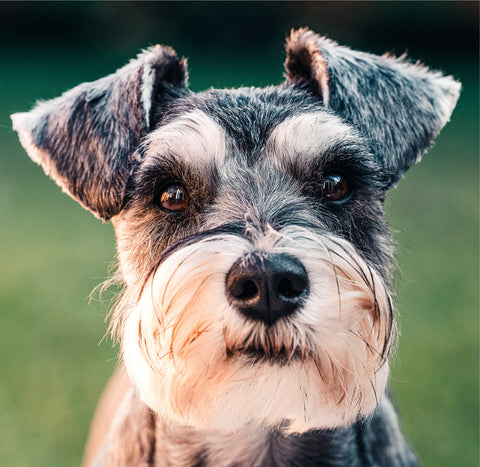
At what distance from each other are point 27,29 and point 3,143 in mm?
1489

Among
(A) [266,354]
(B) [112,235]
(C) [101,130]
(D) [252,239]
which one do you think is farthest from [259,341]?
(B) [112,235]

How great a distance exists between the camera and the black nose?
1.74 m

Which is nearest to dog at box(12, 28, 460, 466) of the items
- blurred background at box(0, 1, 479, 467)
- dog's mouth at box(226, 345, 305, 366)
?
dog's mouth at box(226, 345, 305, 366)

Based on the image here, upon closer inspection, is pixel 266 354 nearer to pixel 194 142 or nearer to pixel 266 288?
pixel 266 288

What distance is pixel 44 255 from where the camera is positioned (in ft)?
21.9

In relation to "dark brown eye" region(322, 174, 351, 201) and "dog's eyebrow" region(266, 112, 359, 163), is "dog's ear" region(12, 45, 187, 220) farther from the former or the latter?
"dark brown eye" region(322, 174, 351, 201)

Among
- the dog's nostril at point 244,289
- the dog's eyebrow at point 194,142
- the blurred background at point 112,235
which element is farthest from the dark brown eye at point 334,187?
the blurred background at point 112,235

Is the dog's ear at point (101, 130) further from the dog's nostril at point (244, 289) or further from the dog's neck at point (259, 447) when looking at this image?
the dog's neck at point (259, 447)

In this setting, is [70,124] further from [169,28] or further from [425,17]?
[425,17]

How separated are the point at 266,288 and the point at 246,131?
84 cm

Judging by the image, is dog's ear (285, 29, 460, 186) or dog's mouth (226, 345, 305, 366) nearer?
dog's mouth (226, 345, 305, 366)

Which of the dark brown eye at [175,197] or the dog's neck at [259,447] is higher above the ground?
the dark brown eye at [175,197]

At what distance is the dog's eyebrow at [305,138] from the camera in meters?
2.24

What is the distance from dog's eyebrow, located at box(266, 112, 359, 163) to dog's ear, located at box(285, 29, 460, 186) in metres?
0.25
